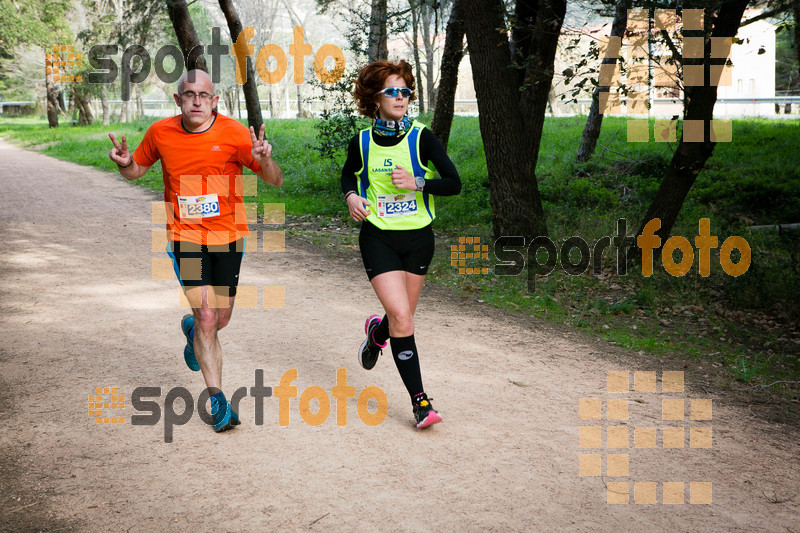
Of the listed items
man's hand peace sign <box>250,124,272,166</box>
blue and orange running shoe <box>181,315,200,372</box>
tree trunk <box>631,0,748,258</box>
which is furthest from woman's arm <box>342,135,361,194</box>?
tree trunk <box>631,0,748,258</box>

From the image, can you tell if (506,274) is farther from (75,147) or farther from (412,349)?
(75,147)

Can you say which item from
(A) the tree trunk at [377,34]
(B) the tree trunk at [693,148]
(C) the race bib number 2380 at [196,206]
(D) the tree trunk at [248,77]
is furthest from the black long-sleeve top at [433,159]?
(D) the tree trunk at [248,77]

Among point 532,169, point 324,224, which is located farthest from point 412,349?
point 324,224

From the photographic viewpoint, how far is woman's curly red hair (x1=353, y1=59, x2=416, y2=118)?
16.0 ft

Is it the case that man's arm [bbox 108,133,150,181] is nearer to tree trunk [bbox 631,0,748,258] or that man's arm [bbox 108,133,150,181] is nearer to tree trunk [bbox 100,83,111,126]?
tree trunk [bbox 631,0,748,258]

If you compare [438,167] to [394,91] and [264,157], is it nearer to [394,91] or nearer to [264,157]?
[394,91]

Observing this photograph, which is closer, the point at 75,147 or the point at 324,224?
the point at 324,224

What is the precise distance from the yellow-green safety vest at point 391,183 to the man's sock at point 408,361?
0.77 meters

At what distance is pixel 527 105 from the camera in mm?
10758

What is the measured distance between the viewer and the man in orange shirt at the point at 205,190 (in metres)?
4.78

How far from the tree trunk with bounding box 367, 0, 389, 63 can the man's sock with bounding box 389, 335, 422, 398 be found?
1111 centimetres

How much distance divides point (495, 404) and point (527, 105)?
248 inches

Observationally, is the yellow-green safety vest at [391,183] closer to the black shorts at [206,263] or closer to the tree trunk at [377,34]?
the black shorts at [206,263]

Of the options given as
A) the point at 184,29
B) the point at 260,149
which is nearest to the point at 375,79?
the point at 260,149
